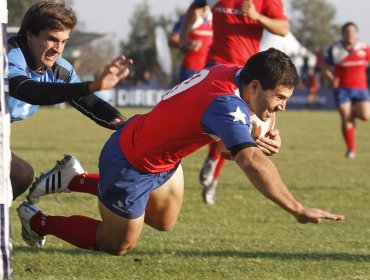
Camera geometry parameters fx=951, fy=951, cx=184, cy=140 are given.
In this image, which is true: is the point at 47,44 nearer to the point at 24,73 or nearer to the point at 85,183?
the point at 24,73

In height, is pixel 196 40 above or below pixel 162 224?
below

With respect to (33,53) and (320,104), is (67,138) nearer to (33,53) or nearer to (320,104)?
(33,53)

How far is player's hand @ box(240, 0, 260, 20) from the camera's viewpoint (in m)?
8.98

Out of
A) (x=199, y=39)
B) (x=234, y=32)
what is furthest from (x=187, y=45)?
(x=199, y=39)

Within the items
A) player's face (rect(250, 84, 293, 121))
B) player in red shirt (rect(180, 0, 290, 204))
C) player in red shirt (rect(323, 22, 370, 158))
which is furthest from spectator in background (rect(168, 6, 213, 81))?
player's face (rect(250, 84, 293, 121))

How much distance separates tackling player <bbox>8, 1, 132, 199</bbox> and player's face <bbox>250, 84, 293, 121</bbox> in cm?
69

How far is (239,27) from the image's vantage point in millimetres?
9672

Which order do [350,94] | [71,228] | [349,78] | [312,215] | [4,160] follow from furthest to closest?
[349,78]
[350,94]
[71,228]
[4,160]
[312,215]

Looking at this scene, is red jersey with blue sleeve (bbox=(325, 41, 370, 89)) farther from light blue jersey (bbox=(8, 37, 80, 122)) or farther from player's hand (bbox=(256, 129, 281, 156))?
player's hand (bbox=(256, 129, 281, 156))

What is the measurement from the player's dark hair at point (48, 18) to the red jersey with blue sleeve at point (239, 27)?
406cm

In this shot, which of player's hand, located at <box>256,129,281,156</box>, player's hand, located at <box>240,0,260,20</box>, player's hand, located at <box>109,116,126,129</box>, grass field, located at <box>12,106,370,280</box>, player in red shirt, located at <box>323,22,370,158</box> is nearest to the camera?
player's hand, located at <box>256,129,281,156</box>

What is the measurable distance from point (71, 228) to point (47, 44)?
45.3 inches

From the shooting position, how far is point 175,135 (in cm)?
521

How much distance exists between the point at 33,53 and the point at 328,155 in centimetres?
1134
